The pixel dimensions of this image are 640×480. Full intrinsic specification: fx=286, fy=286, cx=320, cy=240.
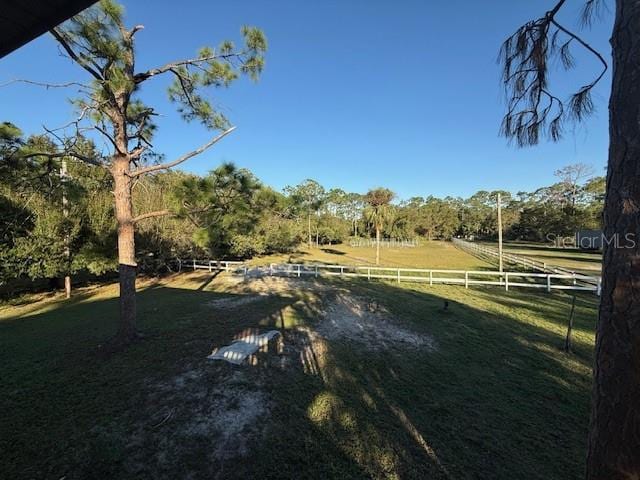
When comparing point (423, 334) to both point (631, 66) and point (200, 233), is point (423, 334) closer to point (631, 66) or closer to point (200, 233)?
point (200, 233)

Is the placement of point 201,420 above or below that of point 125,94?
below

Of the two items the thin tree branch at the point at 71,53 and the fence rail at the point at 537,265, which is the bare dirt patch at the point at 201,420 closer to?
the thin tree branch at the point at 71,53

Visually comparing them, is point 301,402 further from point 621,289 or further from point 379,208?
point 379,208

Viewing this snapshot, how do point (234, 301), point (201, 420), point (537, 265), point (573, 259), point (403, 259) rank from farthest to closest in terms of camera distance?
1. point (403, 259)
2. point (573, 259)
3. point (537, 265)
4. point (234, 301)
5. point (201, 420)

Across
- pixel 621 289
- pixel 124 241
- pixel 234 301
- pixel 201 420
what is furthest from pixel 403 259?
pixel 621 289

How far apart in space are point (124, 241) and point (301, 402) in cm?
451

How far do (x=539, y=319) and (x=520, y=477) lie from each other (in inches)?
264

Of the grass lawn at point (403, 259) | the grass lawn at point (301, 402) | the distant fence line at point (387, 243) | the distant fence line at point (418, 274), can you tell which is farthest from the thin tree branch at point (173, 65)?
the distant fence line at point (387, 243)

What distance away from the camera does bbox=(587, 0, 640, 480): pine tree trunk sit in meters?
1.18

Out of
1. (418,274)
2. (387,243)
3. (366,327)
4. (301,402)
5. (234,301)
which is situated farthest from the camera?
(387,243)

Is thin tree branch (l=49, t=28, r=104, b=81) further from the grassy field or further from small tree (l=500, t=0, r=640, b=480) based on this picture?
the grassy field

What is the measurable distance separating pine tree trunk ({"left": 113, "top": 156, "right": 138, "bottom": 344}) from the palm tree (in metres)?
A: 22.7

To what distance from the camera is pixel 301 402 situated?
388cm

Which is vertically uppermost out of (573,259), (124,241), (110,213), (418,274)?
(110,213)
